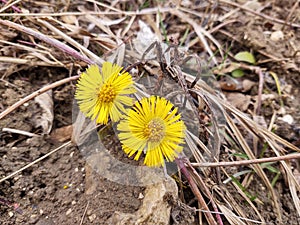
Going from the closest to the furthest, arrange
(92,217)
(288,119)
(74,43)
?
(92,217)
(74,43)
(288,119)

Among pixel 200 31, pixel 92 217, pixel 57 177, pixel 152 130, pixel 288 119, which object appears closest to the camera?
pixel 152 130

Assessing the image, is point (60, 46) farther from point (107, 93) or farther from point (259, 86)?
point (259, 86)

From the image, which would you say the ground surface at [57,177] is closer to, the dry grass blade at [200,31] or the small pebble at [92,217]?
the small pebble at [92,217]

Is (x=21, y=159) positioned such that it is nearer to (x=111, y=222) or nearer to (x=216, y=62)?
(x=111, y=222)

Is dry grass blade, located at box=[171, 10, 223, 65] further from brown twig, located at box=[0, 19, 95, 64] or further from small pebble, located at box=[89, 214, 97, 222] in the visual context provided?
small pebble, located at box=[89, 214, 97, 222]

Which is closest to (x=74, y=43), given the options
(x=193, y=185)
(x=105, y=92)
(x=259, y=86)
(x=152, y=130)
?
(x=105, y=92)

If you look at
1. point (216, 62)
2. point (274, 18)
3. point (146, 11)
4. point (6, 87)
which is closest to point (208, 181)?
point (216, 62)

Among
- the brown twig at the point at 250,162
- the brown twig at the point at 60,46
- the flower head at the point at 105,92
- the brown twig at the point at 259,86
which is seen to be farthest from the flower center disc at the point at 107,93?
the brown twig at the point at 259,86

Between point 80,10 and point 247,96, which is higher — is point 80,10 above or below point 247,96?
above
